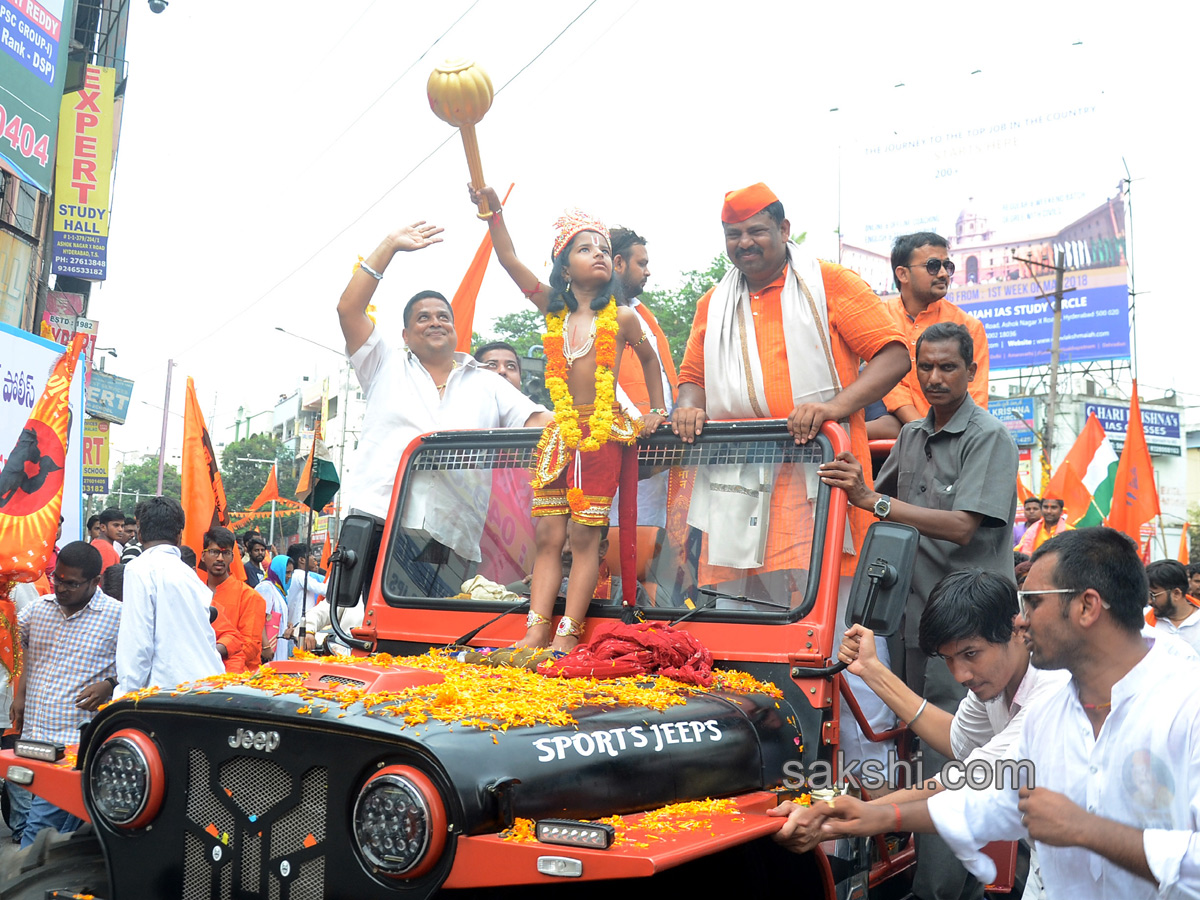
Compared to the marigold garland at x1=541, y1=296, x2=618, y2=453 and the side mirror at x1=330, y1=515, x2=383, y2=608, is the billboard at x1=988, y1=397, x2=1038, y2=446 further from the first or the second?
the side mirror at x1=330, y1=515, x2=383, y2=608

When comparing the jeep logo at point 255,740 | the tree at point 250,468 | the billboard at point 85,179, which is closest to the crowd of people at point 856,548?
the jeep logo at point 255,740

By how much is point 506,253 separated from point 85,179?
13.3 m

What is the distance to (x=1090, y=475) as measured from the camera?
11.9 m

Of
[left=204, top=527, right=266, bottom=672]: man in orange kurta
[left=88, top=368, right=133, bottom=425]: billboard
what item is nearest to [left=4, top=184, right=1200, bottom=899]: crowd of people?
[left=204, top=527, right=266, bottom=672]: man in orange kurta

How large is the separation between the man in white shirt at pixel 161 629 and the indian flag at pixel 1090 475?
8.89 meters

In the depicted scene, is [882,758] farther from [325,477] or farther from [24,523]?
[24,523]

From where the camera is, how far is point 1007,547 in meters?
3.85

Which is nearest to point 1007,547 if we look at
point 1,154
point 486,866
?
point 486,866

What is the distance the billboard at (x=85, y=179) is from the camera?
15953 millimetres

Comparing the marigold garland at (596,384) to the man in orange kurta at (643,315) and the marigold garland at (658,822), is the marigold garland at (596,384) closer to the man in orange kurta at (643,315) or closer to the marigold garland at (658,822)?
the man in orange kurta at (643,315)

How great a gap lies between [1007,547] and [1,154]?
944 centimetres

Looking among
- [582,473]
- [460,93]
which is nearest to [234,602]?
[460,93]

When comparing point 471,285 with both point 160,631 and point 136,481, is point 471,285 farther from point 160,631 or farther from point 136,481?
point 136,481

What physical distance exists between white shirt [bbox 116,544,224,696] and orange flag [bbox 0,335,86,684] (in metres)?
0.47
